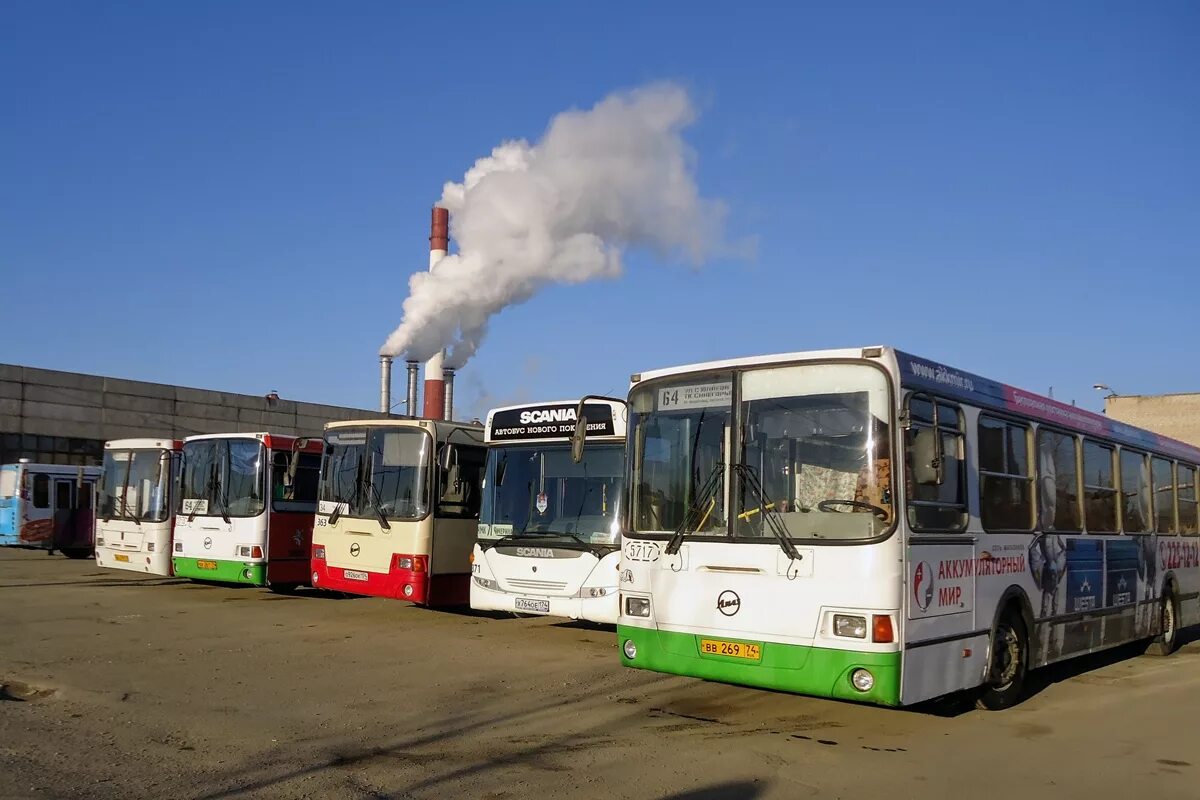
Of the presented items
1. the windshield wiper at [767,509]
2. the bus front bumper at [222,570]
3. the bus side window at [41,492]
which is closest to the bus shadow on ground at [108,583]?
the bus front bumper at [222,570]

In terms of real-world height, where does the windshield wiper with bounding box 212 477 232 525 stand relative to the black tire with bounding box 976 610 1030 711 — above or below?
above

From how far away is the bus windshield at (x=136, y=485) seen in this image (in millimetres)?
18578

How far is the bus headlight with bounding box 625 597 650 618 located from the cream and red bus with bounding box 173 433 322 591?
971 cm

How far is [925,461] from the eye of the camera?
7652 millimetres

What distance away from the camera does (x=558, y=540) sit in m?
12.4

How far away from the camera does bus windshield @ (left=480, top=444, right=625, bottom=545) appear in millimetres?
12328

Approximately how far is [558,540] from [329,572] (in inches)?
178

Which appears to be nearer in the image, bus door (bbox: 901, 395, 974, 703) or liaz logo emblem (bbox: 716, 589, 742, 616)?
bus door (bbox: 901, 395, 974, 703)

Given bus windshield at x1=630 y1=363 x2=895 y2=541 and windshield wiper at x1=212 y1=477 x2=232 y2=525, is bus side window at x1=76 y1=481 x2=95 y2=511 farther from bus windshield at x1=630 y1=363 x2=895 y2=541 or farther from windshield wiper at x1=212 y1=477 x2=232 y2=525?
bus windshield at x1=630 y1=363 x2=895 y2=541

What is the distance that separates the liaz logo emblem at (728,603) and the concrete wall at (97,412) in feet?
92.0

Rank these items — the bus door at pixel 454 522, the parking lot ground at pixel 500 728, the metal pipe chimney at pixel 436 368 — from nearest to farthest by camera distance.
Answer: the parking lot ground at pixel 500 728, the bus door at pixel 454 522, the metal pipe chimney at pixel 436 368

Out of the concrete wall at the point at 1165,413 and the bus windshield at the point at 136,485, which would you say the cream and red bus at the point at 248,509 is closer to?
the bus windshield at the point at 136,485

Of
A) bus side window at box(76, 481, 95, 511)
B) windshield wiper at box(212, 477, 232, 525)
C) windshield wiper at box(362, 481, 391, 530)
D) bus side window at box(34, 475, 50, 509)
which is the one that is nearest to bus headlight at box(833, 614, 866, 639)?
windshield wiper at box(362, 481, 391, 530)

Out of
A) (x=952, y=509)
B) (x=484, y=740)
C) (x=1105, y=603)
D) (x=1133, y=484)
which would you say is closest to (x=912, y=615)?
(x=952, y=509)
